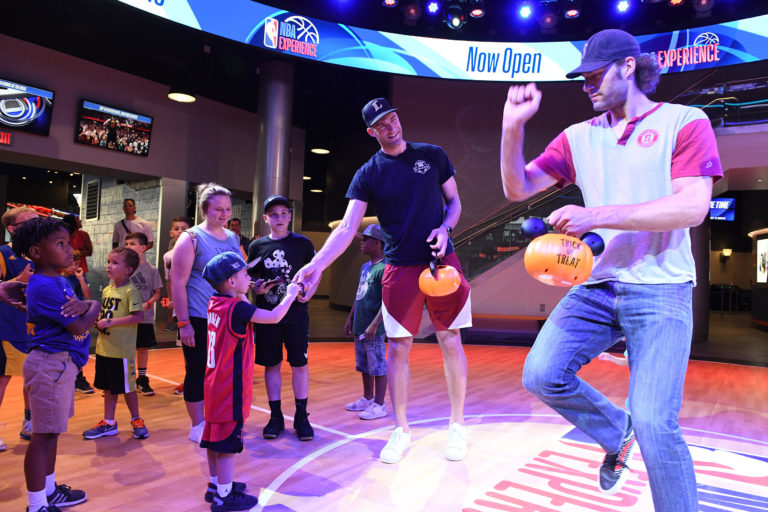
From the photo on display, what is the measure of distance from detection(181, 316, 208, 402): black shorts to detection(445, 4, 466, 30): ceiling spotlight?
8393 mm

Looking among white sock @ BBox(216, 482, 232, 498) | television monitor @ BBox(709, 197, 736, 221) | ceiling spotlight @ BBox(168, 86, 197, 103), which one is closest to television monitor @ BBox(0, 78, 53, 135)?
ceiling spotlight @ BBox(168, 86, 197, 103)

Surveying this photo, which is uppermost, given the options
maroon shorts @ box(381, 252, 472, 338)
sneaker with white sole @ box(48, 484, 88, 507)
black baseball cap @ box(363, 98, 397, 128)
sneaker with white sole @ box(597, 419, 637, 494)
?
black baseball cap @ box(363, 98, 397, 128)

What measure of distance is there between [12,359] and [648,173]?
410 cm

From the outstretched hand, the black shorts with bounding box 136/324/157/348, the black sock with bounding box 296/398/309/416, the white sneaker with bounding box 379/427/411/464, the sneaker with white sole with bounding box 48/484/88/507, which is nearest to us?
the outstretched hand

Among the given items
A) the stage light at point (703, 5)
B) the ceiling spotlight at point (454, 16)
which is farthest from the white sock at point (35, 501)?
the stage light at point (703, 5)

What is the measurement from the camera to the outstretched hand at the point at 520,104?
202 centimetres

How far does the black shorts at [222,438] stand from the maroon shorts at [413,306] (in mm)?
1213

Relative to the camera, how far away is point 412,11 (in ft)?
31.1

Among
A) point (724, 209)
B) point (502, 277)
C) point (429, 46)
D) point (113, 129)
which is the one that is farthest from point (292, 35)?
point (724, 209)

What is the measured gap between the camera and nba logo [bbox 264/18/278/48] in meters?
8.31

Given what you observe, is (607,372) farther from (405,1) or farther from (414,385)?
(405,1)

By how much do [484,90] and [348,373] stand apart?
8175 mm

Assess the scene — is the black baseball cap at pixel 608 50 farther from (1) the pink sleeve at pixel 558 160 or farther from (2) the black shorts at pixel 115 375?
(2) the black shorts at pixel 115 375

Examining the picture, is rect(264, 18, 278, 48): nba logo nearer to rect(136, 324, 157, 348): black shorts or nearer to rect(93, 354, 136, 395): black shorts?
rect(136, 324, 157, 348): black shorts
